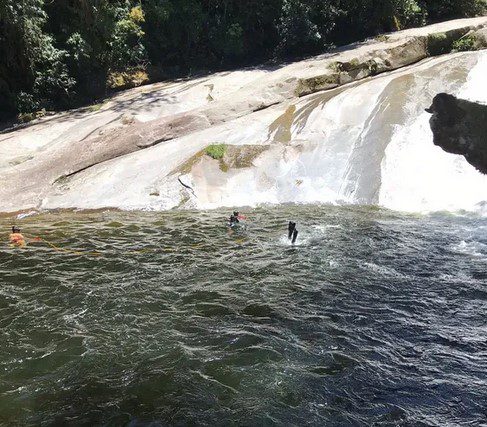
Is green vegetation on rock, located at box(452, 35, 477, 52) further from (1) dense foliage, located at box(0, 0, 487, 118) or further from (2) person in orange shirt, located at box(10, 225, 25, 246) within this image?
(2) person in orange shirt, located at box(10, 225, 25, 246)

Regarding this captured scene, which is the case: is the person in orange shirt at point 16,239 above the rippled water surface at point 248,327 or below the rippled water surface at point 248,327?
above

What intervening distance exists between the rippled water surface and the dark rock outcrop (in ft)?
15.7

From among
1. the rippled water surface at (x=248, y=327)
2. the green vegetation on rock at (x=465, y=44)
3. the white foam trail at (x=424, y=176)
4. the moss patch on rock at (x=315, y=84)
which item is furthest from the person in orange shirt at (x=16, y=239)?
the green vegetation on rock at (x=465, y=44)

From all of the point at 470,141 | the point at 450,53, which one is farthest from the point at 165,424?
the point at 450,53

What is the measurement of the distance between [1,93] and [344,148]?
1466 centimetres

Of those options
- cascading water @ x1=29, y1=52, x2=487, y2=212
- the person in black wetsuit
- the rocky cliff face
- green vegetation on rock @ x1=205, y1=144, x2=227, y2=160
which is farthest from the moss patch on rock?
the person in black wetsuit

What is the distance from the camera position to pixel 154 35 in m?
24.9

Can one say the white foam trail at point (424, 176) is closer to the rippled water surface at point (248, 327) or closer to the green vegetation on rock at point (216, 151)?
the rippled water surface at point (248, 327)

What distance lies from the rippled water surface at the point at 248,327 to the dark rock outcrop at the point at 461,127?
4795mm

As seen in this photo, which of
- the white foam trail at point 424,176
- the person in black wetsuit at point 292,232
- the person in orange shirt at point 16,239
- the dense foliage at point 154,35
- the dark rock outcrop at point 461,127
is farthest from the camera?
the dense foliage at point 154,35

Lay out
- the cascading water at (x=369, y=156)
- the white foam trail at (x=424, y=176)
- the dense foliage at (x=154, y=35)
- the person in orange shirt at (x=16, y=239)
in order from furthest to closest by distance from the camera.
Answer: the dense foliage at (x=154, y=35), the cascading water at (x=369, y=156), the white foam trail at (x=424, y=176), the person in orange shirt at (x=16, y=239)

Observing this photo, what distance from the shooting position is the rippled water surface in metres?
5.78

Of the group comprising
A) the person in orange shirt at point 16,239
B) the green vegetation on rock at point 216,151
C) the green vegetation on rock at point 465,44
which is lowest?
the person in orange shirt at point 16,239

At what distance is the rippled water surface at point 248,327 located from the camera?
19.0ft
